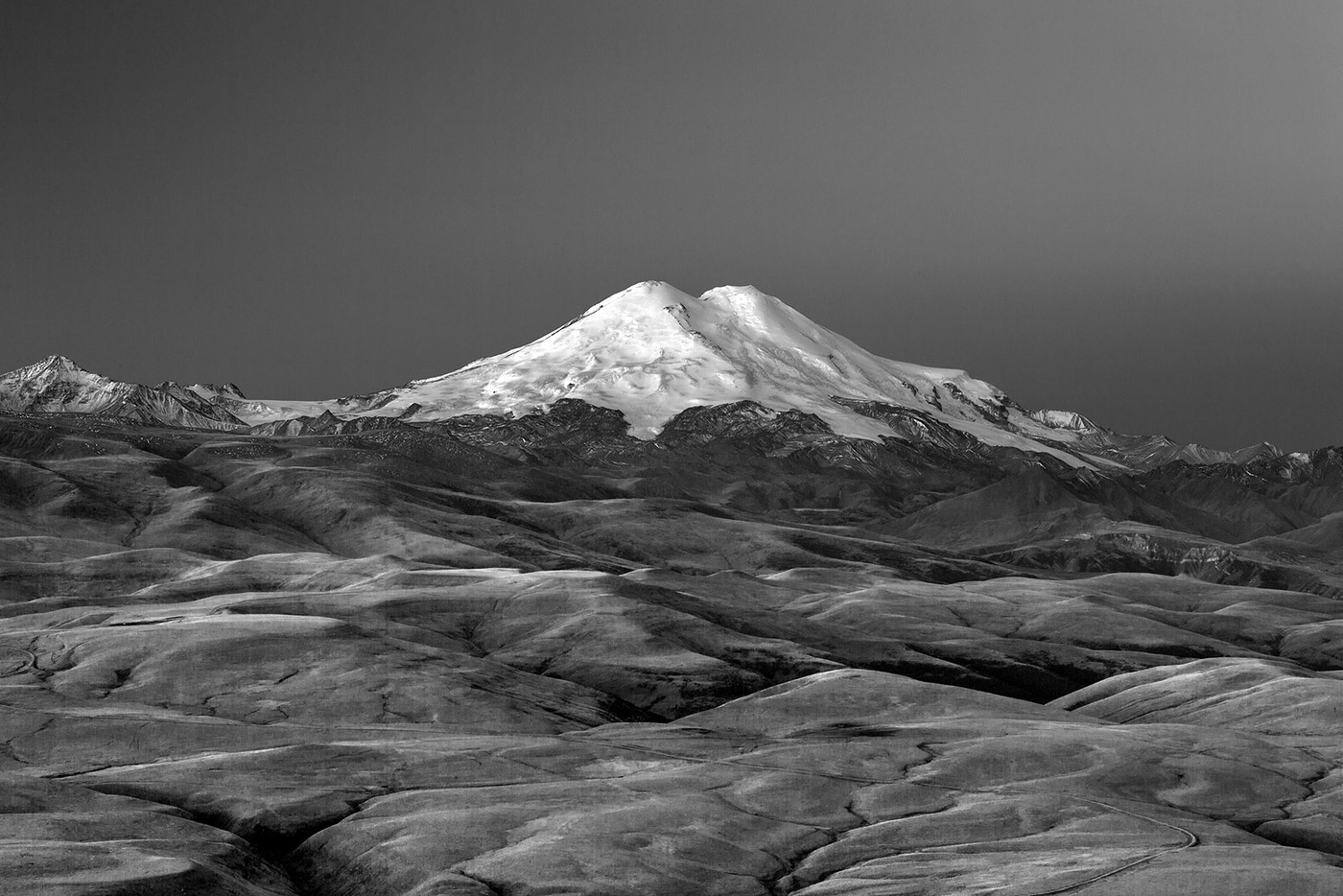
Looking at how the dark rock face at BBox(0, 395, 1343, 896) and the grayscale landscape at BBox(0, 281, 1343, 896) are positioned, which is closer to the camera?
the grayscale landscape at BBox(0, 281, 1343, 896)

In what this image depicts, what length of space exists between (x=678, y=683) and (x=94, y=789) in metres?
72.7

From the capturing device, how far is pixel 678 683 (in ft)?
450

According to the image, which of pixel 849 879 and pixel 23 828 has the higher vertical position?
pixel 23 828

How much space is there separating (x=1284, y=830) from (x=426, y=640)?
81573mm

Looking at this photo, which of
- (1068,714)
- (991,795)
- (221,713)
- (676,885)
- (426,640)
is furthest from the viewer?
(426,640)

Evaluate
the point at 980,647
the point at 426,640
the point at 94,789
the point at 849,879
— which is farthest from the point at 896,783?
the point at 980,647

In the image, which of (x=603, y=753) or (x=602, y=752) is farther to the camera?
(x=602, y=752)

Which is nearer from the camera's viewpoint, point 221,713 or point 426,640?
point 221,713

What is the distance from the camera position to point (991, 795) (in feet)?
272

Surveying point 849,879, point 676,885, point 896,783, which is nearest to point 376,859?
point 676,885

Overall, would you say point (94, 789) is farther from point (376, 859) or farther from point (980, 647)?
point (980, 647)

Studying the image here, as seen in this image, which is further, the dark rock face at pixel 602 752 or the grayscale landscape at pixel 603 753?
the dark rock face at pixel 602 752

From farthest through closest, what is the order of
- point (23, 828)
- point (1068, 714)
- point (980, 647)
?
point (980, 647) → point (1068, 714) → point (23, 828)

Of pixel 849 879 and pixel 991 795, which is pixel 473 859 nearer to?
pixel 849 879
